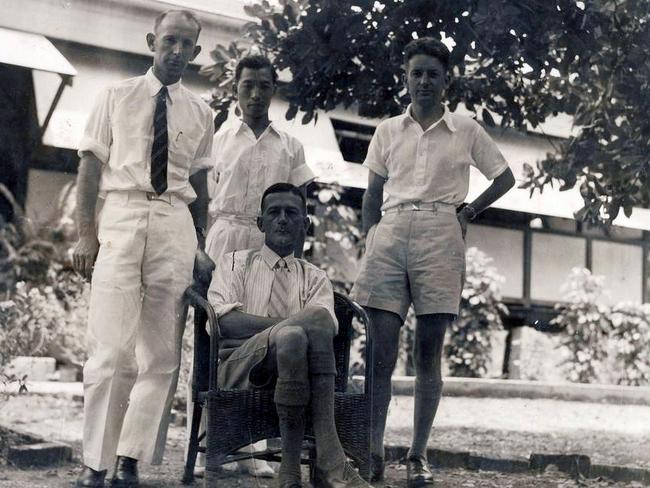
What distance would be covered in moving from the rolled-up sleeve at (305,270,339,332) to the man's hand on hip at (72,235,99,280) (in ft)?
2.82

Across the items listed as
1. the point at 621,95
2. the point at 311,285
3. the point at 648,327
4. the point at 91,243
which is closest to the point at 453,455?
the point at 311,285

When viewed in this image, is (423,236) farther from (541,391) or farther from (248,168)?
(541,391)

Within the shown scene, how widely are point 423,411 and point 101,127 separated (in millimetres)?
1825

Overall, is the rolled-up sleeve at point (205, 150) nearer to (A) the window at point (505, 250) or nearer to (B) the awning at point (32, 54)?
(B) the awning at point (32, 54)

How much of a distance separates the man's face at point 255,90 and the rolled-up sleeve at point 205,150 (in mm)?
306

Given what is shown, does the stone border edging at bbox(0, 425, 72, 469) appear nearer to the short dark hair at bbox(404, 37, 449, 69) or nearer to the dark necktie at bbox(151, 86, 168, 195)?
the dark necktie at bbox(151, 86, 168, 195)

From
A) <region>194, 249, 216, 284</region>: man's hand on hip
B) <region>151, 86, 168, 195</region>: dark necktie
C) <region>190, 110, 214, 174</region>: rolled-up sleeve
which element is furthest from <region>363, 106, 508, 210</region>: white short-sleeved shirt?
<region>151, 86, 168, 195</region>: dark necktie

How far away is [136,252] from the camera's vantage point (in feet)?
11.0

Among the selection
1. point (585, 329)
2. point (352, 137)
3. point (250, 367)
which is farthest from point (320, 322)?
point (352, 137)

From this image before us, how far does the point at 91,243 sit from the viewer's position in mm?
3350

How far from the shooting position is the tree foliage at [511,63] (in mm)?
3957

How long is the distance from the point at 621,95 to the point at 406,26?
46.9 inches

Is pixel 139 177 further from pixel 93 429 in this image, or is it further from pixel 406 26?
pixel 406 26

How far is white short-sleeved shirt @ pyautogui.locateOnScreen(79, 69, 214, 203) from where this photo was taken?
3.37 m
